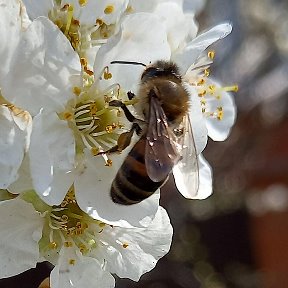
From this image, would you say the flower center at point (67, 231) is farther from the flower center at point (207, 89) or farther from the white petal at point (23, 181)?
the flower center at point (207, 89)

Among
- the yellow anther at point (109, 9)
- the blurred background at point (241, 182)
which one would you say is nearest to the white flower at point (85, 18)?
the yellow anther at point (109, 9)

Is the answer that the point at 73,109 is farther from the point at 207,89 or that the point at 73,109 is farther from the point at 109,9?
the point at 207,89

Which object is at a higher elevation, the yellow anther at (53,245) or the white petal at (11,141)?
the white petal at (11,141)

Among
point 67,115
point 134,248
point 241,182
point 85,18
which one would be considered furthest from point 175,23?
point 241,182

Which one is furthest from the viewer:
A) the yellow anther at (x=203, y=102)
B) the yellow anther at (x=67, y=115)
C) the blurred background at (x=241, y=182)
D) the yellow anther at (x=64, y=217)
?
the blurred background at (x=241, y=182)

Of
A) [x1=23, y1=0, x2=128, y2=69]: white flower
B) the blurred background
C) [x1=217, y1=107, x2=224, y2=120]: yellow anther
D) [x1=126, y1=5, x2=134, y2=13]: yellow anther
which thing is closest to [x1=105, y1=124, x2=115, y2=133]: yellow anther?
[x1=23, y1=0, x2=128, y2=69]: white flower

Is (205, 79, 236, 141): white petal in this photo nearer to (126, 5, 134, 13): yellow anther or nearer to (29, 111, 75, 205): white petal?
(126, 5, 134, 13): yellow anther
